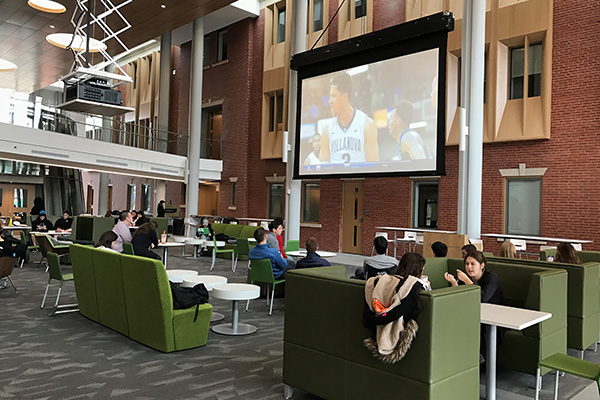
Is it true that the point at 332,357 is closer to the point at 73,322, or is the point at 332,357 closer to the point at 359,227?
the point at 73,322

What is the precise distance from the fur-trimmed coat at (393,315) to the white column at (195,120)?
1463cm

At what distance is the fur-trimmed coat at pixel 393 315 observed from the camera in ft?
8.96

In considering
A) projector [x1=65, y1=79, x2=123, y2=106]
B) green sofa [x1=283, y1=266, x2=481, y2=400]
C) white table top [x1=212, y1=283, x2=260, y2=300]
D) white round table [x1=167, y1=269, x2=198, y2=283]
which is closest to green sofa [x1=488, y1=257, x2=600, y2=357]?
green sofa [x1=283, y1=266, x2=481, y2=400]

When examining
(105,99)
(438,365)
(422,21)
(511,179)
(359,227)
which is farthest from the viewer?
(359,227)

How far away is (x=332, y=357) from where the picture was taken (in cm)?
328

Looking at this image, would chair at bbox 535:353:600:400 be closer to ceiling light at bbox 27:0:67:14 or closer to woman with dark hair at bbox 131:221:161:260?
woman with dark hair at bbox 131:221:161:260

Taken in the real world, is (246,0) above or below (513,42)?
above

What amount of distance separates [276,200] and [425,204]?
6.12 m

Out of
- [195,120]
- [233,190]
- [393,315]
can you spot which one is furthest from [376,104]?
[233,190]

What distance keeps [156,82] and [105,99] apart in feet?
50.8

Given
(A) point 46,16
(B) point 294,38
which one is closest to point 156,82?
(A) point 46,16

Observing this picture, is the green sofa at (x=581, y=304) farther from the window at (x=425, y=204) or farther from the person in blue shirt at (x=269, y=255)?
the window at (x=425, y=204)

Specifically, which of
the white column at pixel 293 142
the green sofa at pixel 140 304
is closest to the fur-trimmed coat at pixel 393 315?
the green sofa at pixel 140 304

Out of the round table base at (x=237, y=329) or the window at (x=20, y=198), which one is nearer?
the round table base at (x=237, y=329)
